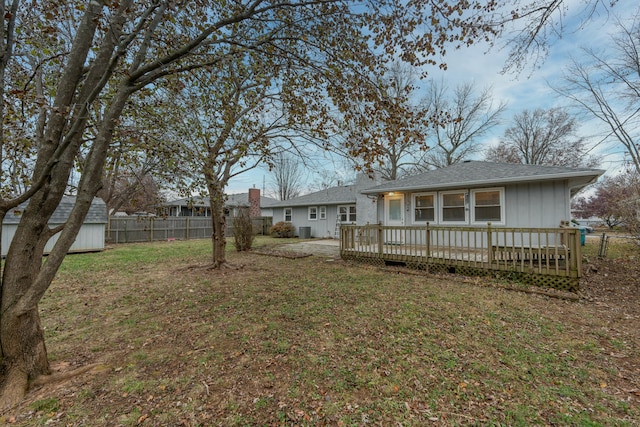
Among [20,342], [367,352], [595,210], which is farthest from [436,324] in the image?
[595,210]

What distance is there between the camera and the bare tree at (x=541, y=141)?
2348 centimetres

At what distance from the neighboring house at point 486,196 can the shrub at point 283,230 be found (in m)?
9.90

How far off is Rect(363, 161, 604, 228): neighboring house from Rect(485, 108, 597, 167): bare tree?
19.8 meters

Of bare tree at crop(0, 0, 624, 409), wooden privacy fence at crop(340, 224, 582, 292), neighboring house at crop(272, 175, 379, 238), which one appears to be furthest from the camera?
neighboring house at crop(272, 175, 379, 238)

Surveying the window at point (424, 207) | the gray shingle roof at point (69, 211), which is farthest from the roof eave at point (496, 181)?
the gray shingle roof at point (69, 211)

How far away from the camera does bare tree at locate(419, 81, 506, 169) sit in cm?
2092

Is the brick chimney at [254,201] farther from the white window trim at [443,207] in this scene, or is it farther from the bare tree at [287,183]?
the white window trim at [443,207]

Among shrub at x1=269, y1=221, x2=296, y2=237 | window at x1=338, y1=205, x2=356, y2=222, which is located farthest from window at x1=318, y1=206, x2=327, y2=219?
shrub at x1=269, y1=221, x2=296, y2=237

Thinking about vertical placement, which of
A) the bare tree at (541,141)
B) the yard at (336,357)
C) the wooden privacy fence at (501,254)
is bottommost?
the yard at (336,357)

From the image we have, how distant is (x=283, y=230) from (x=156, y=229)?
26.5ft

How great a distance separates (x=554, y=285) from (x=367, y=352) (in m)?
5.46

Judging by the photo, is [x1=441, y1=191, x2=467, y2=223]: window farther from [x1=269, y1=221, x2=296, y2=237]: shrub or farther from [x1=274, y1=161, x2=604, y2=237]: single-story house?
[x1=269, y1=221, x2=296, y2=237]: shrub

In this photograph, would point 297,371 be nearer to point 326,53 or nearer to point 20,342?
point 20,342

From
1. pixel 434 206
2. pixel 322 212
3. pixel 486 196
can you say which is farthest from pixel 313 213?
pixel 486 196
